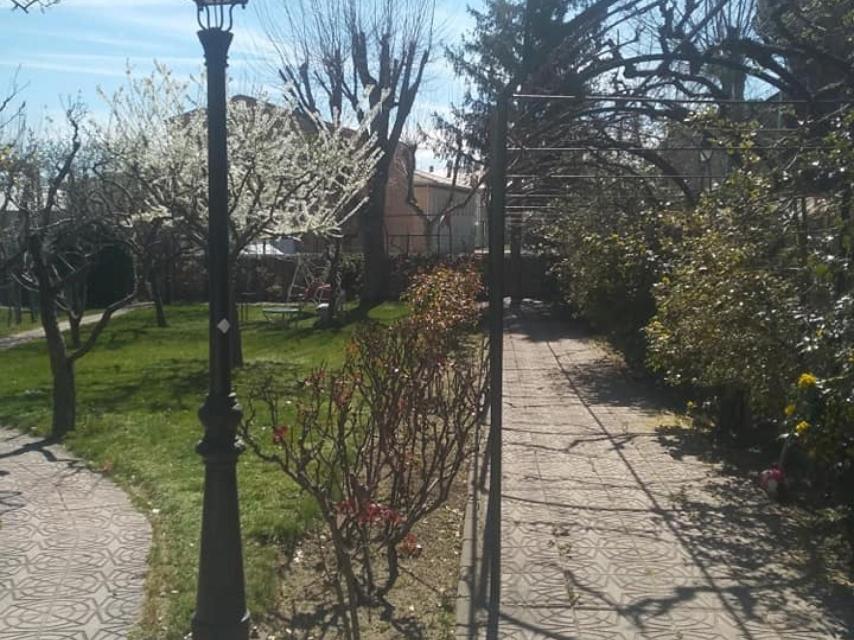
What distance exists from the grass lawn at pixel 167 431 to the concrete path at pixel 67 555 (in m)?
0.14

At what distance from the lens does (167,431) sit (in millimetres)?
9734

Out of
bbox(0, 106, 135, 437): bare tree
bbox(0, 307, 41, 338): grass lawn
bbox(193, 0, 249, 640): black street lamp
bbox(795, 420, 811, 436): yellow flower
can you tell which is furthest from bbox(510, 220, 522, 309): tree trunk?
bbox(193, 0, 249, 640): black street lamp

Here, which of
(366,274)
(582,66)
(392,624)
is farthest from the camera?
(366,274)

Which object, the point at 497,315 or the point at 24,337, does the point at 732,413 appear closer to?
the point at 497,315

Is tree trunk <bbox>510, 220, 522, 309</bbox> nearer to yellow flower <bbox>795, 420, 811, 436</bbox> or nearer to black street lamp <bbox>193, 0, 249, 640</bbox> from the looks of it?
yellow flower <bbox>795, 420, 811, 436</bbox>

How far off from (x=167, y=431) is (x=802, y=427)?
6.62 m

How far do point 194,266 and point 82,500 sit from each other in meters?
26.0

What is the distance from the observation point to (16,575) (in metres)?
5.39

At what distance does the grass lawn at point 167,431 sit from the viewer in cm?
536

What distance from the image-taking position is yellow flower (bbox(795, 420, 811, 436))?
481cm

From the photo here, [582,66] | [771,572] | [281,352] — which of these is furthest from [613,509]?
[281,352]

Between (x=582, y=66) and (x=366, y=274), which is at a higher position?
(x=582, y=66)

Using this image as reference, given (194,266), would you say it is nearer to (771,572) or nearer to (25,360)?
(25,360)

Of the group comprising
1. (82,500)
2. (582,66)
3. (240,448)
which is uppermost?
(582,66)
